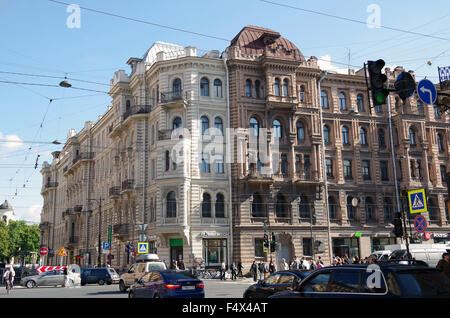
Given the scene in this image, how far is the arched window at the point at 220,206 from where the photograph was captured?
40.9 meters

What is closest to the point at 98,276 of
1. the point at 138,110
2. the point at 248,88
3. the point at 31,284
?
the point at 31,284

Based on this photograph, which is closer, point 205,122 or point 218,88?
point 205,122

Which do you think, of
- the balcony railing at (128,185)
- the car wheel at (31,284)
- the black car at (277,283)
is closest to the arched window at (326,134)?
the balcony railing at (128,185)

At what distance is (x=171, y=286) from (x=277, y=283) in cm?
358

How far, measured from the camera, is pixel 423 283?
314 inches

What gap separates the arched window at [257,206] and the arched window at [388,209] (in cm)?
1386

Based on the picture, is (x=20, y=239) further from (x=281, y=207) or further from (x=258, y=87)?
(x=258, y=87)

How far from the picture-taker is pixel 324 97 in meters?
46.8

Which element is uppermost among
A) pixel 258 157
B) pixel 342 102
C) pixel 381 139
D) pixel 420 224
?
pixel 342 102

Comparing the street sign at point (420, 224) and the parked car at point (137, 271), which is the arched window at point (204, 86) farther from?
the street sign at point (420, 224)

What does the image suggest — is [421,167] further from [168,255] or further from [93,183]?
[93,183]

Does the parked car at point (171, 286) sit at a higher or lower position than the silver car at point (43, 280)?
higher
